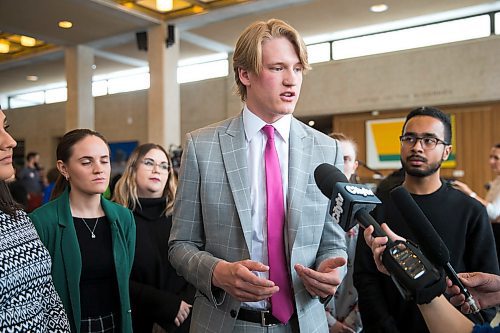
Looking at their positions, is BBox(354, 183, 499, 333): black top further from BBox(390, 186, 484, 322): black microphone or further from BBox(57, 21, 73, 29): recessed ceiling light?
BBox(57, 21, 73, 29): recessed ceiling light

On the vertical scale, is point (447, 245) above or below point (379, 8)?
below

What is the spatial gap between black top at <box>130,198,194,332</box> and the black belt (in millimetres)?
1223

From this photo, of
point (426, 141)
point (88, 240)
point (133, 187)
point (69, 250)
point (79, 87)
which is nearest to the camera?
point (426, 141)

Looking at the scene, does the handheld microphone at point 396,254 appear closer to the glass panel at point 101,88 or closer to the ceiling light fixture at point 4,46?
the ceiling light fixture at point 4,46

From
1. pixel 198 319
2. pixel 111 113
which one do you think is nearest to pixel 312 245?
pixel 198 319

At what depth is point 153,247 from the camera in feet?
9.48

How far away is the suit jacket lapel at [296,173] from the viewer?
1.56 m

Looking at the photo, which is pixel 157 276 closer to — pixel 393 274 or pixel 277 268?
pixel 277 268

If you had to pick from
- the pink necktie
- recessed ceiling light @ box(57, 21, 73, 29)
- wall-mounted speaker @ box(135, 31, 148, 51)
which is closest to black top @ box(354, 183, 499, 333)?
the pink necktie

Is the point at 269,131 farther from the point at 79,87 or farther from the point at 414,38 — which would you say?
the point at 79,87

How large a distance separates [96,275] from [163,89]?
692cm

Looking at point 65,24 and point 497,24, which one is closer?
point 497,24

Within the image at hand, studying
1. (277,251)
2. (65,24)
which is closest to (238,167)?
(277,251)

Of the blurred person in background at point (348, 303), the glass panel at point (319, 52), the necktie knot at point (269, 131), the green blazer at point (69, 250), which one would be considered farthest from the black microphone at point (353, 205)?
the glass panel at point (319, 52)
